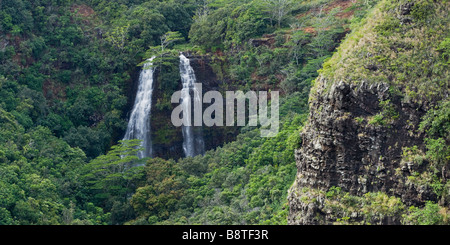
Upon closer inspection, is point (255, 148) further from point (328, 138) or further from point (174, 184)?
point (328, 138)

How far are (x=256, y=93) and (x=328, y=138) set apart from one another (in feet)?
55.4

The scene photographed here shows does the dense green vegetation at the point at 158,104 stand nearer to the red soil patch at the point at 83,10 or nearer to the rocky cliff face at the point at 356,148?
the red soil patch at the point at 83,10

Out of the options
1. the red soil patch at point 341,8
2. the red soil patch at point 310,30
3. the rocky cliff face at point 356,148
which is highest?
the red soil patch at point 341,8

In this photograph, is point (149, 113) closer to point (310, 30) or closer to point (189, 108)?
point (189, 108)

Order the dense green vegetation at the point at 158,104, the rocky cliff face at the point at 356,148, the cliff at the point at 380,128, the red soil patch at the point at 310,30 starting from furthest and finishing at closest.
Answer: the red soil patch at the point at 310,30, the dense green vegetation at the point at 158,104, the rocky cliff face at the point at 356,148, the cliff at the point at 380,128

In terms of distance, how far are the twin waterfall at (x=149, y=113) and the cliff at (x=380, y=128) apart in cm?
1714

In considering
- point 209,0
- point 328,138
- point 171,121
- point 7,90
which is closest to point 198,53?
point 171,121

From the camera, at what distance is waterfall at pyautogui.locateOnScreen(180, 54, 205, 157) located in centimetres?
3555

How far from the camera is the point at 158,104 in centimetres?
3634

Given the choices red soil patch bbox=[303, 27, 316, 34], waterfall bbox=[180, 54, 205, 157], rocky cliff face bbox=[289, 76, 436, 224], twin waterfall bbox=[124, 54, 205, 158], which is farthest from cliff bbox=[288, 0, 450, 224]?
twin waterfall bbox=[124, 54, 205, 158]

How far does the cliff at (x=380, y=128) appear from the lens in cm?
1678

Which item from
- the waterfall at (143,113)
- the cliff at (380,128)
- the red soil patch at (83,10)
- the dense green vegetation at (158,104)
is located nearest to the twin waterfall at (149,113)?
the waterfall at (143,113)

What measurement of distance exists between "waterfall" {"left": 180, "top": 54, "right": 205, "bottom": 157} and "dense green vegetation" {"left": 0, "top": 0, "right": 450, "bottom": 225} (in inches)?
35.9

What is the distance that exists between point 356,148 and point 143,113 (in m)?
20.9
